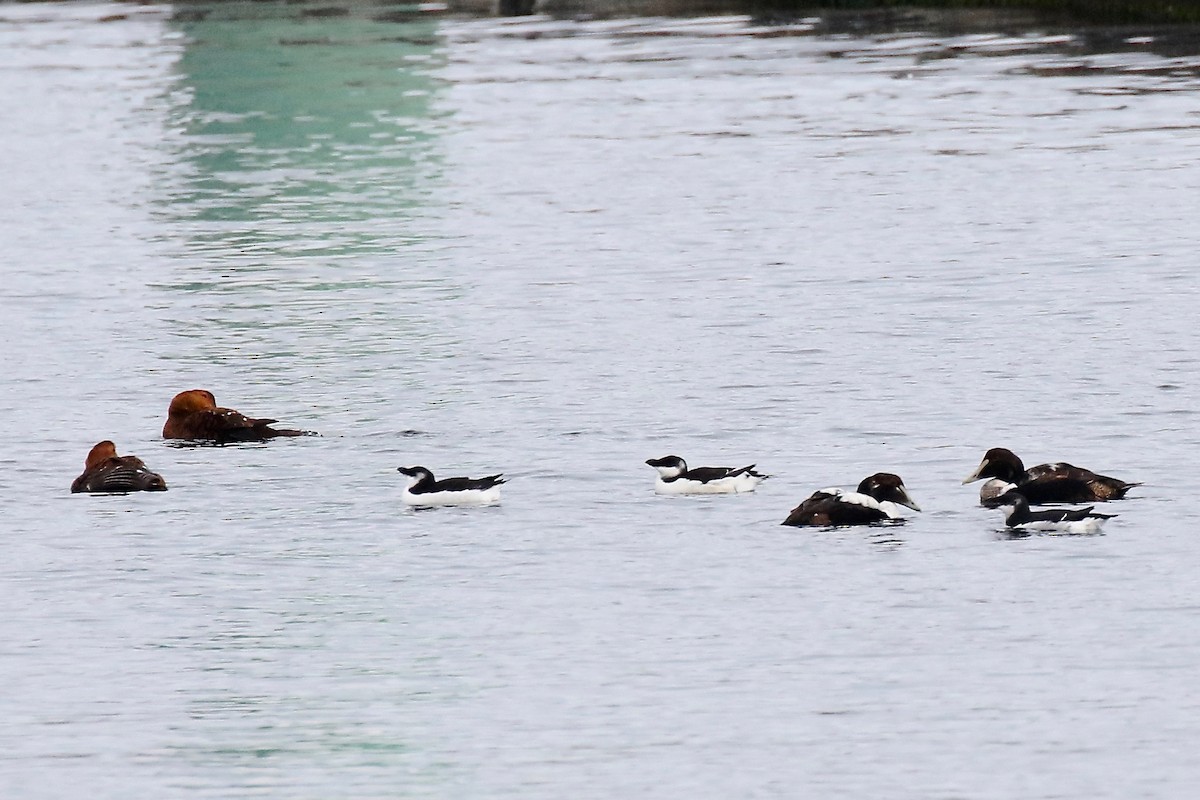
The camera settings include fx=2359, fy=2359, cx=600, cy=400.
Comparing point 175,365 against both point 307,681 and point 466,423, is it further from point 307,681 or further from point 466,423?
point 307,681

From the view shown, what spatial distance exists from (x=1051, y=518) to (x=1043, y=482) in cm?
67

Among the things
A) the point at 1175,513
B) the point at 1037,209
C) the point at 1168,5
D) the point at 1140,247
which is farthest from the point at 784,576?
the point at 1168,5

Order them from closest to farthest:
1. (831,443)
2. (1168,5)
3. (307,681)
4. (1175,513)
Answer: (307,681), (1175,513), (831,443), (1168,5)

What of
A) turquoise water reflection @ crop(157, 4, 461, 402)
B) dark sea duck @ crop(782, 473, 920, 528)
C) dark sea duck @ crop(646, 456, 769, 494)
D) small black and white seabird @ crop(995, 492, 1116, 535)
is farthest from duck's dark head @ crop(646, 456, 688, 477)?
turquoise water reflection @ crop(157, 4, 461, 402)

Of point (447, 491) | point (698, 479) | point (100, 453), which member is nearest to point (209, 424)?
point (100, 453)

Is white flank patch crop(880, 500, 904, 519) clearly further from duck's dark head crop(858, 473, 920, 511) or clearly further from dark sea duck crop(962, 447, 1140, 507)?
dark sea duck crop(962, 447, 1140, 507)

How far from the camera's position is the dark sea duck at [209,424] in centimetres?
1866

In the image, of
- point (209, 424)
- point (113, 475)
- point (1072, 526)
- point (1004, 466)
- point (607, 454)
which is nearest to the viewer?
point (1072, 526)

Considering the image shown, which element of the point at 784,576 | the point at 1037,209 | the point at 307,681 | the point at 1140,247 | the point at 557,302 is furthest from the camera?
the point at 1037,209

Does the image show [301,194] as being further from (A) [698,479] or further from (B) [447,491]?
(A) [698,479]

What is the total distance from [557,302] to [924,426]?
7259 millimetres

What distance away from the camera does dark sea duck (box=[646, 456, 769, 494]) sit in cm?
Answer: 1627

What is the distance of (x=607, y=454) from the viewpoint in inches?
702

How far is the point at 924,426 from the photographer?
1862cm
